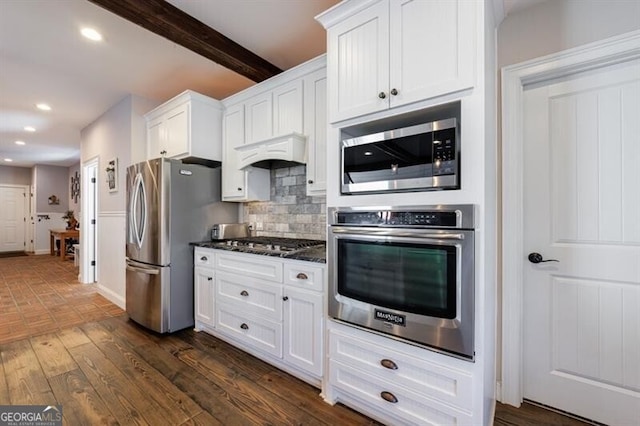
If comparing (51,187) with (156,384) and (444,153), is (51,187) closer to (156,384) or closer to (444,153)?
(156,384)

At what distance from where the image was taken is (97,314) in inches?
131

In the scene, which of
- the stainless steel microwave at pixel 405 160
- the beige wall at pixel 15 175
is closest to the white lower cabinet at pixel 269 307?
the stainless steel microwave at pixel 405 160

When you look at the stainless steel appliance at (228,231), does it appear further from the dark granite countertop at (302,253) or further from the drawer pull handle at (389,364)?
the drawer pull handle at (389,364)

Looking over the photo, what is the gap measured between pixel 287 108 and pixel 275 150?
14.5 inches

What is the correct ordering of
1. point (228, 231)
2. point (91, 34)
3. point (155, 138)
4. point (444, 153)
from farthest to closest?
point (155, 138) < point (228, 231) < point (91, 34) < point (444, 153)

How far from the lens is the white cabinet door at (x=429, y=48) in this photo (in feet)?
4.26

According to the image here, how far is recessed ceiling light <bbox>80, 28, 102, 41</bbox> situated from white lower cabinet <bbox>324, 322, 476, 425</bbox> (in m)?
2.90

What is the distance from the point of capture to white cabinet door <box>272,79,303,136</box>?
94.7 inches

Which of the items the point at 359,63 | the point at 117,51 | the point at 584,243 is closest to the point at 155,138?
the point at 117,51

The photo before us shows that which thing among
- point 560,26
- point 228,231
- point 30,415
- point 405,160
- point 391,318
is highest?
point 560,26

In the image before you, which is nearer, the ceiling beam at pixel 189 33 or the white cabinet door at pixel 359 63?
the white cabinet door at pixel 359 63

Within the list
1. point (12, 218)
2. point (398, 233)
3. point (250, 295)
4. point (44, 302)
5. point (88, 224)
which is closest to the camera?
point (398, 233)

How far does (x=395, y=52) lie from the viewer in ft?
4.94

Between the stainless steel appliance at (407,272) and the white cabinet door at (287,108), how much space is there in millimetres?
1063
